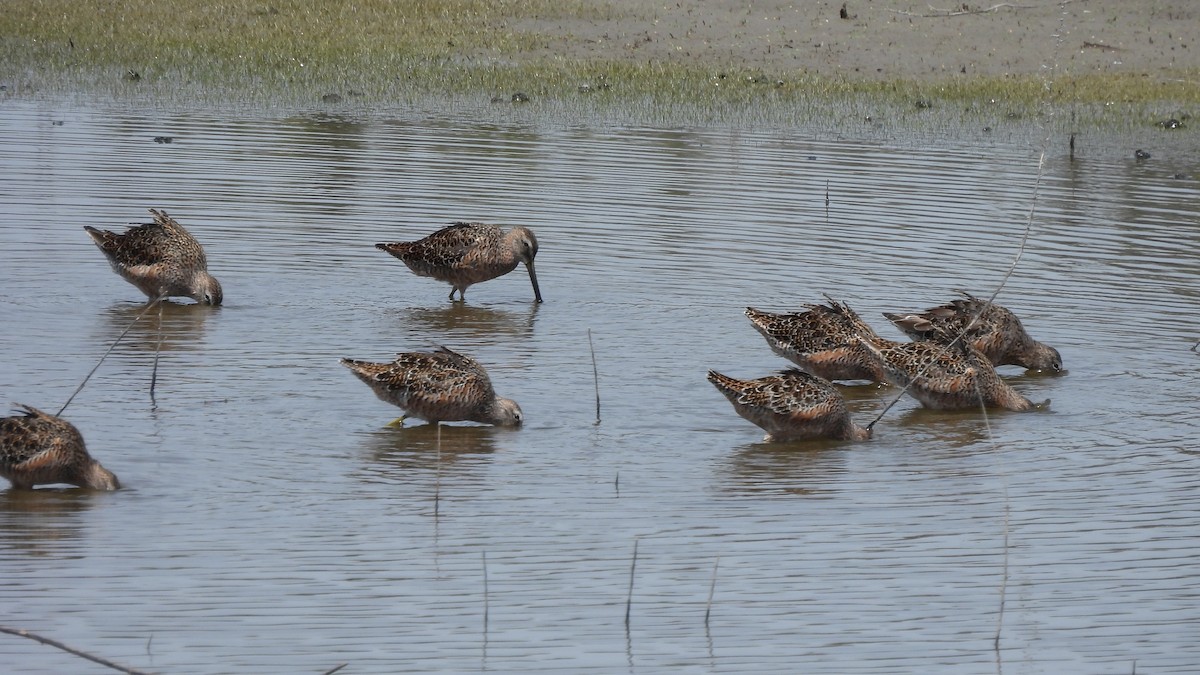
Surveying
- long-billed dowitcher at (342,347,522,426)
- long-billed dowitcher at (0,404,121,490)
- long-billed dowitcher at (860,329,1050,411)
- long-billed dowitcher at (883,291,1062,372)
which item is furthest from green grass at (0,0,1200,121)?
long-billed dowitcher at (0,404,121,490)

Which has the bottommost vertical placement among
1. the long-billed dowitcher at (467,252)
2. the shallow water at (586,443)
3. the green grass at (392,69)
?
the shallow water at (586,443)

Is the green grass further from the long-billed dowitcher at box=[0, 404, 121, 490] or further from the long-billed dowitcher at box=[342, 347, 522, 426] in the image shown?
the long-billed dowitcher at box=[0, 404, 121, 490]

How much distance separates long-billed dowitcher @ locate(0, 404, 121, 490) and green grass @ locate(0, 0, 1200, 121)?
13.9m

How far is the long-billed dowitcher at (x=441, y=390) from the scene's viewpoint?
31.1 feet

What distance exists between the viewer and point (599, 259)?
13969mm

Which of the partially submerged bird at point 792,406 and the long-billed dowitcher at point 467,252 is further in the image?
the long-billed dowitcher at point 467,252

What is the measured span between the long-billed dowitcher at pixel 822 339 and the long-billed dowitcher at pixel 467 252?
2.33 metres

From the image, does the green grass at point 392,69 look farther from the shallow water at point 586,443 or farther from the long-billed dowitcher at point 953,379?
the long-billed dowitcher at point 953,379

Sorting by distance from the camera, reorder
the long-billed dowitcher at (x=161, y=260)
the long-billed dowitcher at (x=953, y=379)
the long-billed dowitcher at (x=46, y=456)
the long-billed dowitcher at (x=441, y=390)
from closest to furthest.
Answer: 1. the long-billed dowitcher at (x=46, y=456)
2. the long-billed dowitcher at (x=441, y=390)
3. the long-billed dowitcher at (x=953, y=379)
4. the long-billed dowitcher at (x=161, y=260)

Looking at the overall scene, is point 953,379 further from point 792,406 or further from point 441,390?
point 441,390

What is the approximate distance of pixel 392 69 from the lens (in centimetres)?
2336

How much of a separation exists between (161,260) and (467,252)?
2133mm

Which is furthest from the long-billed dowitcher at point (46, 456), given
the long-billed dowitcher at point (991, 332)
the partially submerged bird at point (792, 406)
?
the long-billed dowitcher at point (991, 332)

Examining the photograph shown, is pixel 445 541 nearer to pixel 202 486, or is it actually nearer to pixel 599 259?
pixel 202 486
